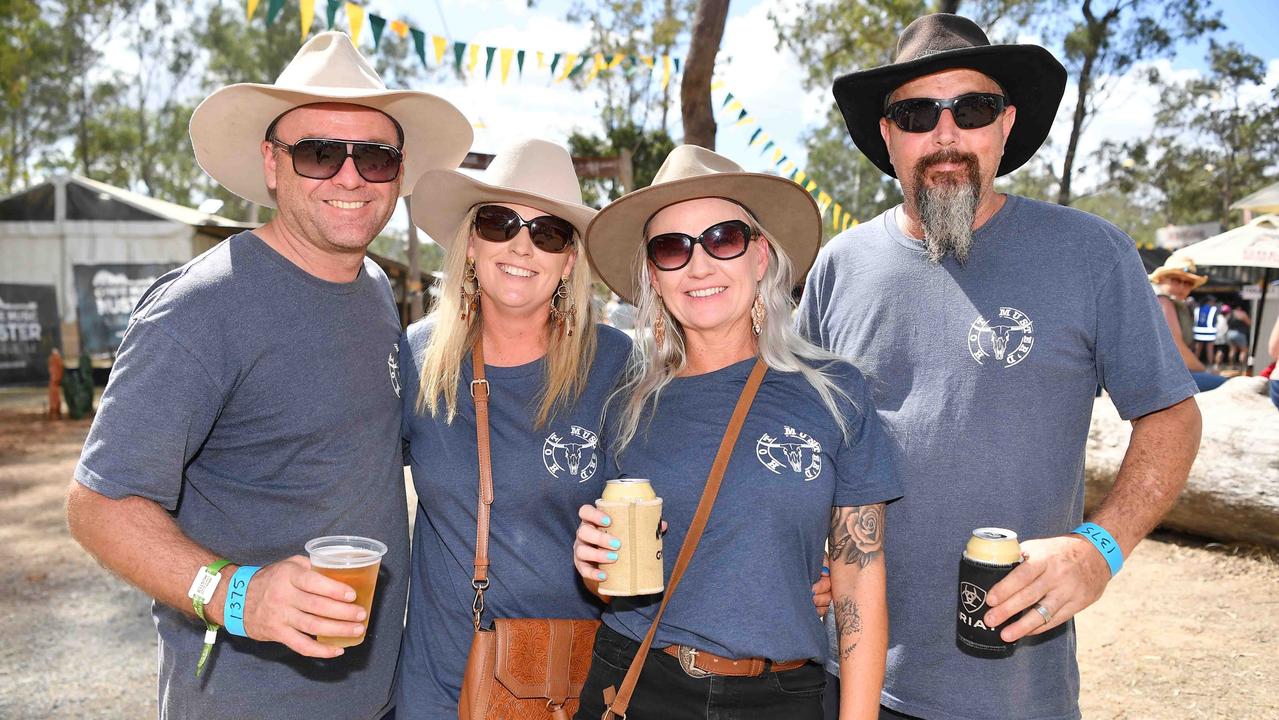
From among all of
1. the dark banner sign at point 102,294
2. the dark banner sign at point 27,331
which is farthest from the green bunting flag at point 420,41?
the dark banner sign at point 27,331

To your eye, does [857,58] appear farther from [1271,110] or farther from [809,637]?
[809,637]

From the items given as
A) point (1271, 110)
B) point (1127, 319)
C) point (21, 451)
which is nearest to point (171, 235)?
point (21, 451)

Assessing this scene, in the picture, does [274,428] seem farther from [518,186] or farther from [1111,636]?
[1111,636]

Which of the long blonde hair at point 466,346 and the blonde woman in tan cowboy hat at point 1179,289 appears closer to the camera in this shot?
the long blonde hair at point 466,346

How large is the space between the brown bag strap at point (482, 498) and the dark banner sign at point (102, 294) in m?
18.7

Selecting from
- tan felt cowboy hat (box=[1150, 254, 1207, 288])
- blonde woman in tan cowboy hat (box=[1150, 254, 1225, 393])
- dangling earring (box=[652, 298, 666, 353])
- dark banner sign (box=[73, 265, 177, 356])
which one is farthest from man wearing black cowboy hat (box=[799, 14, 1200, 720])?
dark banner sign (box=[73, 265, 177, 356])

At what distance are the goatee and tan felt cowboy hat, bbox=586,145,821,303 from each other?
1.06ft

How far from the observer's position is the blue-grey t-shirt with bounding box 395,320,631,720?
8.52 feet

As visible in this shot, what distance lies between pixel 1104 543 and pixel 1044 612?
0.33 metres

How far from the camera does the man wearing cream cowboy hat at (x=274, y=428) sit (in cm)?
201

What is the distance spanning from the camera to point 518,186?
2900 mm

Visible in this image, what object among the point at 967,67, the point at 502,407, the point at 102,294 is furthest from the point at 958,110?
the point at 102,294

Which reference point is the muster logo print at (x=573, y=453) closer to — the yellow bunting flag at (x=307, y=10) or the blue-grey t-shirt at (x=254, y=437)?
the blue-grey t-shirt at (x=254, y=437)

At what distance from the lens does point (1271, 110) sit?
3481 cm
